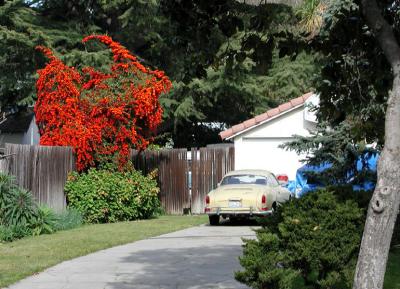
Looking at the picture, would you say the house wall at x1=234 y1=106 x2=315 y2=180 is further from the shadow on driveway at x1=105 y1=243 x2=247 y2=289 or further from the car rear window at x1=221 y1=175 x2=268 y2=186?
the shadow on driveway at x1=105 y1=243 x2=247 y2=289

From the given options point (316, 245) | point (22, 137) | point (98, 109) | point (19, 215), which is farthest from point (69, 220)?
point (22, 137)

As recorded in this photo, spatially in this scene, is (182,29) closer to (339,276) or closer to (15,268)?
(339,276)

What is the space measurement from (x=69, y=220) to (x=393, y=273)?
9860mm

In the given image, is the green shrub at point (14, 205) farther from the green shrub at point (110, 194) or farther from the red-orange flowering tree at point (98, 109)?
the red-orange flowering tree at point (98, 109)

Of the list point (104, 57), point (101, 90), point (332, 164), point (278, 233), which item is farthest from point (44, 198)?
point (278, 233)

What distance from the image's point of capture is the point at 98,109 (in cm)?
1995

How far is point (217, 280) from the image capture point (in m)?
9.84

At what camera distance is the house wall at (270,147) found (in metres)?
23.5

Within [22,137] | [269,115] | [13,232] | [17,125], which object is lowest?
[13,232]

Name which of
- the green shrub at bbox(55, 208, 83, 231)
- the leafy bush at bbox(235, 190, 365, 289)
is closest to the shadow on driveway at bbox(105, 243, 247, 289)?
the leafy bush at bbox(235, 190, 365, 289)

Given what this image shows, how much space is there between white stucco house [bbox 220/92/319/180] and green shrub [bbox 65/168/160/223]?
4.01 m

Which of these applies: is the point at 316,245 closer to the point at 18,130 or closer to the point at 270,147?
the point at 270,147

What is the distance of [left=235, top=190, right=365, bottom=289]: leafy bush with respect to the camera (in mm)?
7320

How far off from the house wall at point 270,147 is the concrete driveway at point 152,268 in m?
8.99
